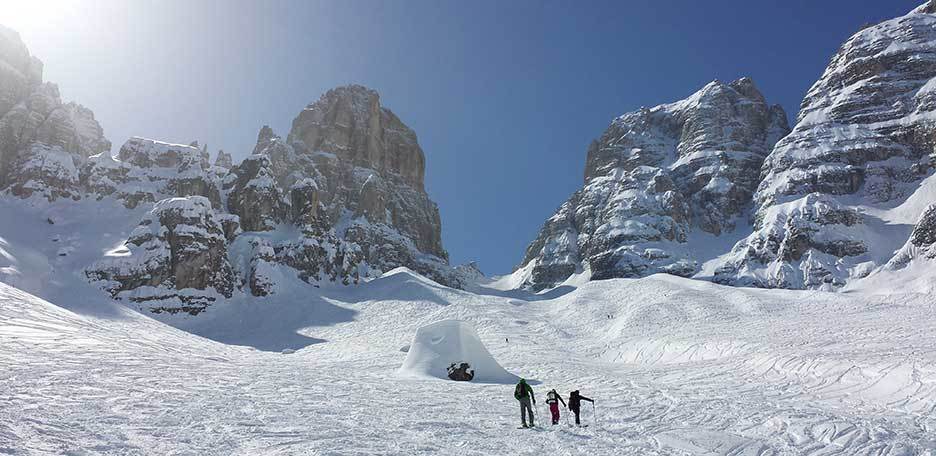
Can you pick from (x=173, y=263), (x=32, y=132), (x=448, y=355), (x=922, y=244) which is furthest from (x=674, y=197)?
(x=32, y=132)

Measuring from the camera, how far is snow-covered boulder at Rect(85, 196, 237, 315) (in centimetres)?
6675

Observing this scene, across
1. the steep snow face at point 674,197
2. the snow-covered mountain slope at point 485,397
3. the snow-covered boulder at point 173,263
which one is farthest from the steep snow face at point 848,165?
the snow-covered boulder at point 173,263

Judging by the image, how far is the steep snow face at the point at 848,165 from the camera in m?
103

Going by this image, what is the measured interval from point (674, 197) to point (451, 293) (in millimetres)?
94705

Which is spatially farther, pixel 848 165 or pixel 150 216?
pixel 848 165

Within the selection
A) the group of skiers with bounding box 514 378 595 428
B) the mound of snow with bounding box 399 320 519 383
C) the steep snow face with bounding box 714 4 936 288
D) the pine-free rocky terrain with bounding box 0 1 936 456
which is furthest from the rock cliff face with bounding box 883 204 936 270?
the group of skiers with bounding box 514 378 595 428

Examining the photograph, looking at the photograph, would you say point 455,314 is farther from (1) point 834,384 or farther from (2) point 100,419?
(2) point 100,419

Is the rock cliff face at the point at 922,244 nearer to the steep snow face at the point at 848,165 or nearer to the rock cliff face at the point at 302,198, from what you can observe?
the steep snow face at the point at 848,165

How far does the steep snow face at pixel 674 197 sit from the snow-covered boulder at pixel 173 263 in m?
93.5

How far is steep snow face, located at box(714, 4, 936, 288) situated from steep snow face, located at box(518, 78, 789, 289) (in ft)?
51.1

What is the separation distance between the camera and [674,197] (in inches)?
5802

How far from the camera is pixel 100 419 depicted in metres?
12.8

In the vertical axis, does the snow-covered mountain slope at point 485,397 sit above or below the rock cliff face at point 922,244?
below

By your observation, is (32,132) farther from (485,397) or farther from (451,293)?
(485,397)
